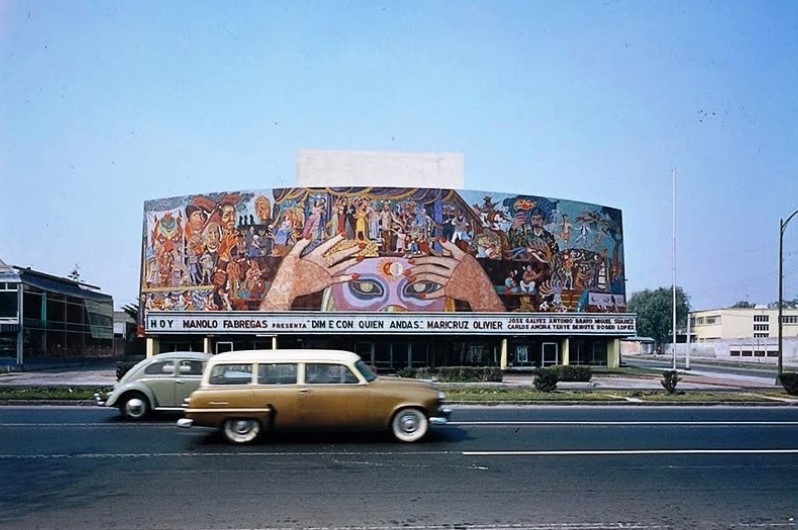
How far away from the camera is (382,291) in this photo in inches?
1976

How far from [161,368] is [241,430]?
16.1 feet

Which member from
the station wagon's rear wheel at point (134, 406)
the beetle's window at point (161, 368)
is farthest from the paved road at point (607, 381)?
the beetle's window at point (161, 368)

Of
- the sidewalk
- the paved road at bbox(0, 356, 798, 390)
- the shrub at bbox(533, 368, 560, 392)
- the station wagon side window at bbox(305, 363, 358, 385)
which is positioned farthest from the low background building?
the station wagon side window at bbox(305, 363, 358, 385)

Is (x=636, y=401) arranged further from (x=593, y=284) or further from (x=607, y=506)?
(x=593, y=284)

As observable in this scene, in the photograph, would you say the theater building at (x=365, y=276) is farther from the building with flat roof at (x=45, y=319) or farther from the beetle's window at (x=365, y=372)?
the beetle's window at (x=365, y=372)

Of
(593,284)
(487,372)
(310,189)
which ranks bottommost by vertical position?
(487,372)

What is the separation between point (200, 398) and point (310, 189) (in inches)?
1557

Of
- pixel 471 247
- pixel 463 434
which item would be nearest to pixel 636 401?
pixel 463 434

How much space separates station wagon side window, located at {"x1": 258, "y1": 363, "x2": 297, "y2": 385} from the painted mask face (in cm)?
3787

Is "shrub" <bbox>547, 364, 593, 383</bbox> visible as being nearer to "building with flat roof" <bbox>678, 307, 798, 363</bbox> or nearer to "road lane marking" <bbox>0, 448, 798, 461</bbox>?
"road lane marking" <bbox>0, 448, 798, 461</bbox>

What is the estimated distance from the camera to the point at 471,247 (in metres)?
50.8

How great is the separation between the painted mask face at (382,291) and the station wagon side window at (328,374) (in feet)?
124

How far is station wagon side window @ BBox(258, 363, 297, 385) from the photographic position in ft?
39.2

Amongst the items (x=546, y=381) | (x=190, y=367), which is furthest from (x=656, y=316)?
(x=190, y=367)
